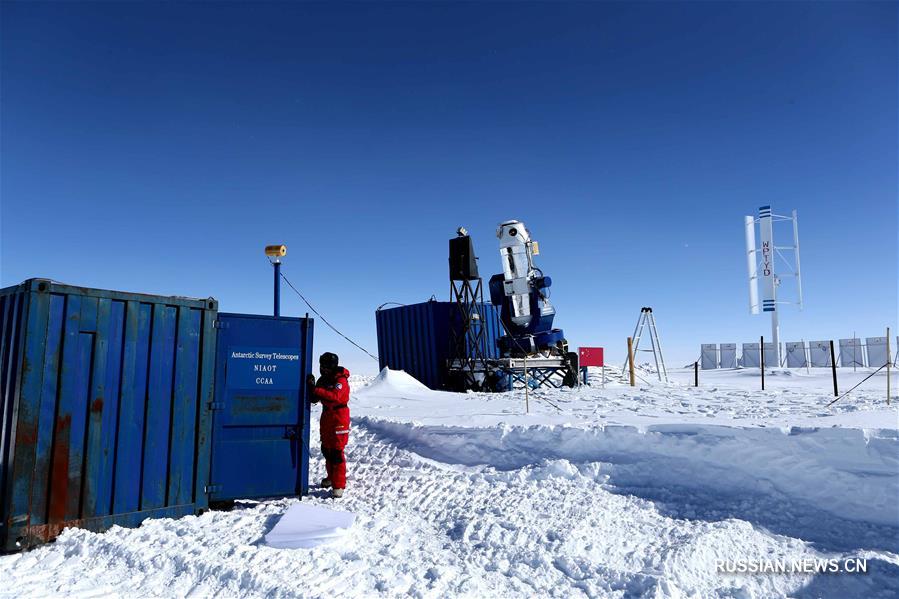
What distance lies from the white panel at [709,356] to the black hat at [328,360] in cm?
3196

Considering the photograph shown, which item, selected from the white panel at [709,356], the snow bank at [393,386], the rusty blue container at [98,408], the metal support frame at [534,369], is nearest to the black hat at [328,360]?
the rusty blue container at [98,408]

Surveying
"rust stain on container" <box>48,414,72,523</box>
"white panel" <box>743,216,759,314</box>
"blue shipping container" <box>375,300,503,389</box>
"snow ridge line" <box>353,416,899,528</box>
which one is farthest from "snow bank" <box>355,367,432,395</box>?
"white panel" <box>743,216,759,314</box>

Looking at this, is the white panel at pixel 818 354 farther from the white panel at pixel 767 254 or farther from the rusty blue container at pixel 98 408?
the rusty blue container at pixel 98 408

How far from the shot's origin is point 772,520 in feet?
18.4

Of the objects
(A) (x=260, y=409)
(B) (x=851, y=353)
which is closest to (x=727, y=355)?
(B) (x=851, y=353)

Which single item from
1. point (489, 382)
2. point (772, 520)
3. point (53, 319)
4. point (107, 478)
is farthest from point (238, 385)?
point (489, 382)

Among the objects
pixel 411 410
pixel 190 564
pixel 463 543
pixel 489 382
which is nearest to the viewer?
pixel 190 564

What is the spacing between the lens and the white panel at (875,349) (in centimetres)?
2779

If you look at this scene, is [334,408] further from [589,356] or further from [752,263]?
[752,263]

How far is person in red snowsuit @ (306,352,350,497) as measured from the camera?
22.9ft

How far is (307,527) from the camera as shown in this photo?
210 inches

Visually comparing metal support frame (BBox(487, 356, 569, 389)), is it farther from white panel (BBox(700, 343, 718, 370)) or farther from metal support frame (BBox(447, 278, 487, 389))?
white panel (BBox(700, 343, 718, 370))

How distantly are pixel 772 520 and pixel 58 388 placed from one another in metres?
7.20

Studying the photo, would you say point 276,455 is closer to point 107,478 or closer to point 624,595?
point 107,478
